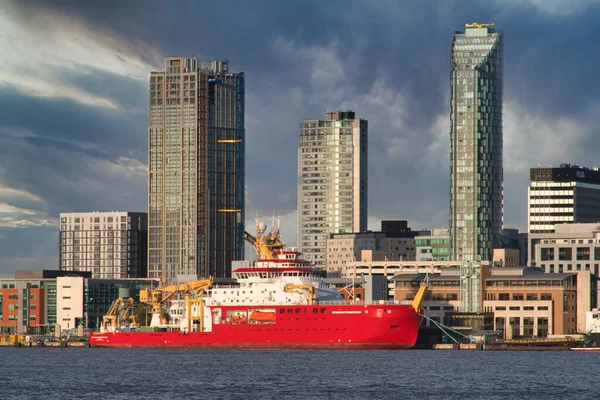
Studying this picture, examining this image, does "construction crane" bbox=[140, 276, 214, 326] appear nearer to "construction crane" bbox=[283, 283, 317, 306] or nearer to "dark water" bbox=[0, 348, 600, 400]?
"dark water" bbox=[0, 348, 600, 400]

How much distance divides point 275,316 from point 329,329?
312 inches

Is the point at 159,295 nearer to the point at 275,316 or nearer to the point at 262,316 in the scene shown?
the point at 262,316

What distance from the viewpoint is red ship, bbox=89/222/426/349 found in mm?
168625

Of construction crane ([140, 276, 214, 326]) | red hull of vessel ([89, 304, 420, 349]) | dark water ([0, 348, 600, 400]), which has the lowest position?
dark water ([0, 348, 600, 400])

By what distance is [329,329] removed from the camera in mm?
169875

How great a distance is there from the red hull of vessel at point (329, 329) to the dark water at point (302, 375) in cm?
258

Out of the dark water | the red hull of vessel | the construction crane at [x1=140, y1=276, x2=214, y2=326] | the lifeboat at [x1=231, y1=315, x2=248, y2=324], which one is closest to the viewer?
the dark water

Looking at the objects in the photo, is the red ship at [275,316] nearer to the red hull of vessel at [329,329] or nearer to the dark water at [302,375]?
the red hull of vessel at [329,329]

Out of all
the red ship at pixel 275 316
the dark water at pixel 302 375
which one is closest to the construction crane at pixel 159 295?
the red ship at pixel 275 316

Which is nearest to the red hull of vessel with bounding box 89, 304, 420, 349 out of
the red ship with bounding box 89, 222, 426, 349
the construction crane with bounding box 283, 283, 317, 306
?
the red ship with bounding box 89, 222, 426, 349

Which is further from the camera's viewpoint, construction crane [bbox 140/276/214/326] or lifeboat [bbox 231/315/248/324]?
construction crane [bbox 140/276/214/326]

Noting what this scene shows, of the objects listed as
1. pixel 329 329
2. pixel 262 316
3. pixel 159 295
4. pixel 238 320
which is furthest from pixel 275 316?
pixel 159 295

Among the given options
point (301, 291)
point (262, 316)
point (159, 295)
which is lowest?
point (262, 316)

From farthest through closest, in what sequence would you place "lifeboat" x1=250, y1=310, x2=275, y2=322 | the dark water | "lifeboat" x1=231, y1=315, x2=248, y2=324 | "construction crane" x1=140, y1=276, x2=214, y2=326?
"construction crane" x1=140, y1=276, x2=214, y2=326
"lifeboat" x1=231, y1=315, x2=248, y2=324
"lifeboat" x1=250, y1=310, x2=275, y2=322
the dark water
